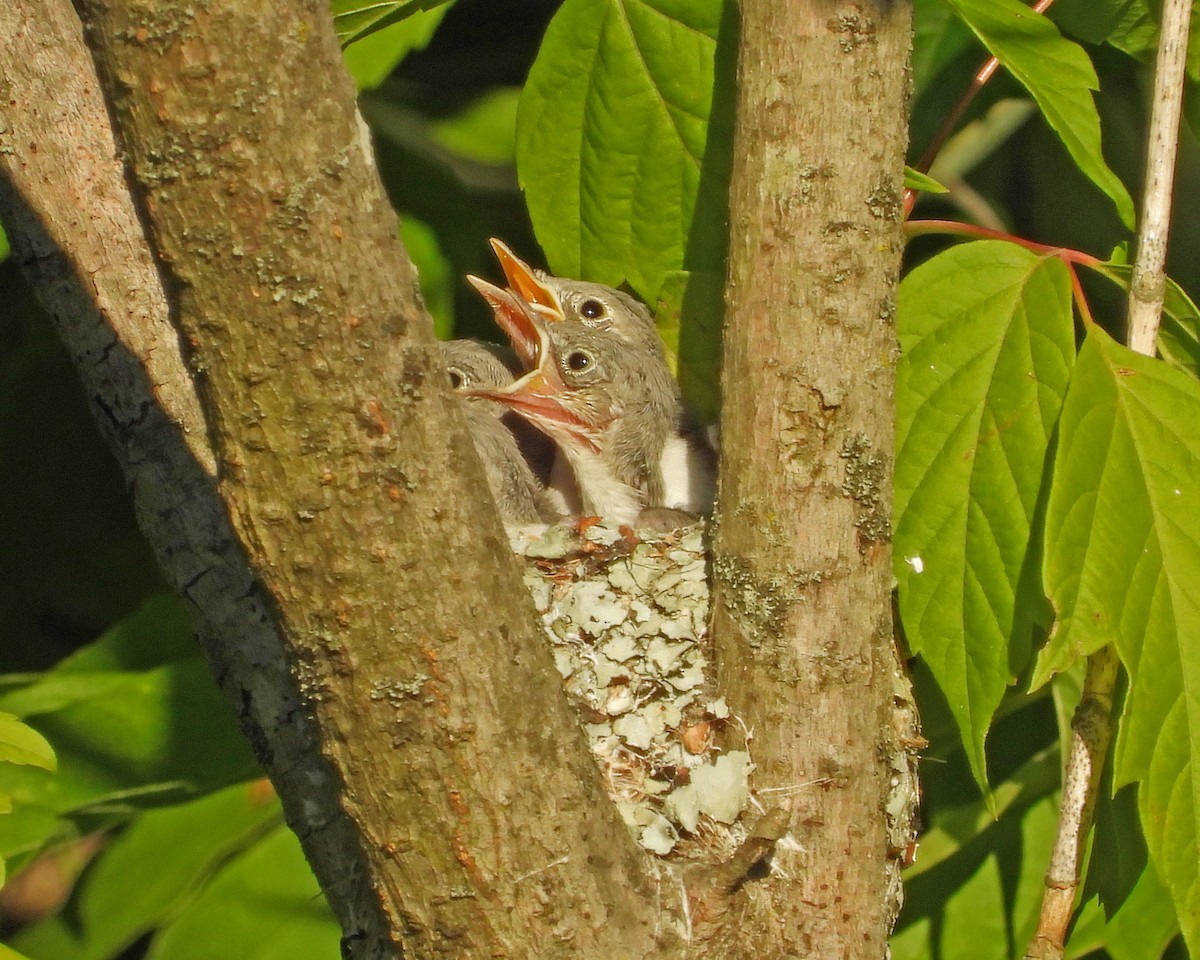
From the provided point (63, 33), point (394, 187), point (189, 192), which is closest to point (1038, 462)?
point (189, 192)

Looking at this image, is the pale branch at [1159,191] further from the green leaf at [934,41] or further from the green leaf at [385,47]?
the green leaf at [385,47]

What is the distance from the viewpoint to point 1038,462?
1.97 metres

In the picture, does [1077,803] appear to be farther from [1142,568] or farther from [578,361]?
[578,361]

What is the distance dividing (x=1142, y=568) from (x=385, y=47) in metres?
1.97

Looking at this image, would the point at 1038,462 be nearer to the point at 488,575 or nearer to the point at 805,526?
the point at 805,526

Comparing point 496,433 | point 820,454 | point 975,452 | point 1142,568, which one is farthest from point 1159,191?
point 496,433

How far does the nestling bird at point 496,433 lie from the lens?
3041 mm

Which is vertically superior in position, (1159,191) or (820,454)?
(1159,191)

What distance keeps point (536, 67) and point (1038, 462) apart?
114 cm

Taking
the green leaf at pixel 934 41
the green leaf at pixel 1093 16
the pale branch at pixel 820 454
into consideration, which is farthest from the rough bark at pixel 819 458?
the green leaf at pixel 934 41

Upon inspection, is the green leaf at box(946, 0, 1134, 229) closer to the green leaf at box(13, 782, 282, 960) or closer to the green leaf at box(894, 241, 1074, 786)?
the green leaf at box(894, 241, 1074, 786)

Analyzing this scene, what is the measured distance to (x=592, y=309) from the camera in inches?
123

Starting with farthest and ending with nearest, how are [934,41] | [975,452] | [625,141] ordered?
[934,41]
[625,141]
[975,452]

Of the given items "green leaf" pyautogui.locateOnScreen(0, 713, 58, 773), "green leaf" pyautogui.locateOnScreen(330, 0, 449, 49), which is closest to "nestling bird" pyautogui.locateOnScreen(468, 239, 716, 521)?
"green leaf" pyautogui.locateOnScreen(330, 0, 449, 49)
